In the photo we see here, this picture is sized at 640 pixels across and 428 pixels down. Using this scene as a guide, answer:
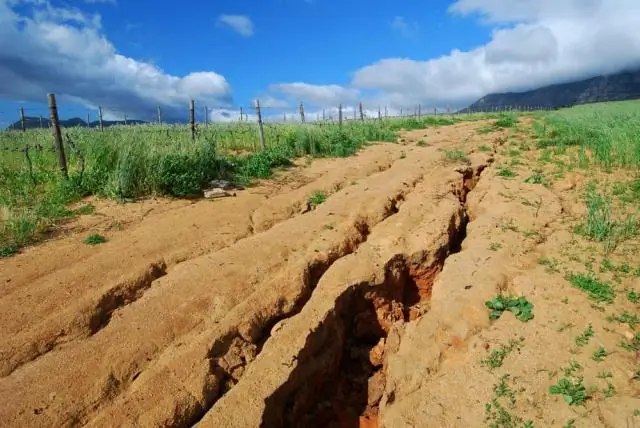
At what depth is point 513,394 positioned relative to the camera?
304 cm

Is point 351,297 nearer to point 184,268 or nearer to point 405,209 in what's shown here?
point 184,268

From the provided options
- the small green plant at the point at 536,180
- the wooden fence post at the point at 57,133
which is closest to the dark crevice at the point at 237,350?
the small green plant at the point at 536,180

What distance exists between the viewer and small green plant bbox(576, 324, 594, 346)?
331 cm

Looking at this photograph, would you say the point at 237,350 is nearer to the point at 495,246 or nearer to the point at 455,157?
the point at 495,246

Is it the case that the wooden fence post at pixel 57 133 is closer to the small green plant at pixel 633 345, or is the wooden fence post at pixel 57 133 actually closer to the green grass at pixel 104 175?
the green grass at pixel 104 175

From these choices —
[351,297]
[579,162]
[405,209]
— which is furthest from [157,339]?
[579,162]

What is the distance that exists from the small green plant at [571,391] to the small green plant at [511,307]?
740mm

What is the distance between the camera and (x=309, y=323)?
143 inches

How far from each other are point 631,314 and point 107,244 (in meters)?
5.00

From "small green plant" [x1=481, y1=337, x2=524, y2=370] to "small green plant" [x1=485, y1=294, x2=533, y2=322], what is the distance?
33 cm

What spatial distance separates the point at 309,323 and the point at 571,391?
194cm

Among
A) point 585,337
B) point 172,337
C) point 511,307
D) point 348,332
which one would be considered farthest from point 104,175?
point 585,337

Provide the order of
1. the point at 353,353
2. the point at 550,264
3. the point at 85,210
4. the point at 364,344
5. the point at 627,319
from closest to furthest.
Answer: the point at 627,319 → the point at 353,353 → the point at 364,344 → the point at 550,264 → the point at 85,210

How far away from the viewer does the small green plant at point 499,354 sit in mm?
3295
